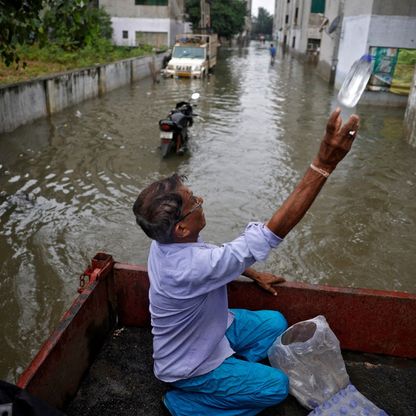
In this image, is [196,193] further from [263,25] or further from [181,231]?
[263,25]

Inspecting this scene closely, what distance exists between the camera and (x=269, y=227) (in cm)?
199

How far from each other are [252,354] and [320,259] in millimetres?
2728

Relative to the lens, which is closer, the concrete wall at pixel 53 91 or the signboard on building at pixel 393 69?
the concrete wall at pixel 53 91

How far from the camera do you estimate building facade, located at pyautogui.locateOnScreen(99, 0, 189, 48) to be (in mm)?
33406

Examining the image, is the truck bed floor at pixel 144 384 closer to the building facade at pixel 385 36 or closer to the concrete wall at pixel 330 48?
the building facade at pixel 385 36

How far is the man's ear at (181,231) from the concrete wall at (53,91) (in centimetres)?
923

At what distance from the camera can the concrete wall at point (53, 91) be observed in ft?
33.4

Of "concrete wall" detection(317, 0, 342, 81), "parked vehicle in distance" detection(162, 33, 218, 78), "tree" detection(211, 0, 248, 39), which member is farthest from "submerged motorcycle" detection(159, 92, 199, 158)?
"tree" detection(211, 0, 248, 39)

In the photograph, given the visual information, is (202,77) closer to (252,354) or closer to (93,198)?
(93,198)

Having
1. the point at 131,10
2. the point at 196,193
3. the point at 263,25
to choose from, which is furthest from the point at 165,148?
the point at 263,25

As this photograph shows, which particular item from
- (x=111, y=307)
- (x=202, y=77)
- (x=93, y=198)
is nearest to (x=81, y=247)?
(x=93, y=198)

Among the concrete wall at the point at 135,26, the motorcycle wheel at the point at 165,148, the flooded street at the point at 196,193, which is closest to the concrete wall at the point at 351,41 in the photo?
the flooded street at the point at 196,193

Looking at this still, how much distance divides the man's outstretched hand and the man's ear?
29.6 inches

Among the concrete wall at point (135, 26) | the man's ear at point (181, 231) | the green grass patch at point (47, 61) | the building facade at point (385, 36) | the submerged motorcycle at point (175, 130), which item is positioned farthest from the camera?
the concrete wall at point (135, 26)
